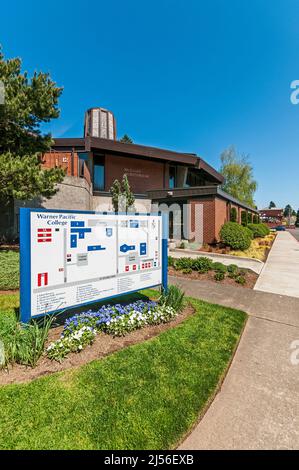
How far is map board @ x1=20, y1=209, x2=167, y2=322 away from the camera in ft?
11.0

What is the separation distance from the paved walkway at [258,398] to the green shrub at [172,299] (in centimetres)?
147

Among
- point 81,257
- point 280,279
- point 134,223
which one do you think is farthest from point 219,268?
point 81,257

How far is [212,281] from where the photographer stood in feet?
27.9

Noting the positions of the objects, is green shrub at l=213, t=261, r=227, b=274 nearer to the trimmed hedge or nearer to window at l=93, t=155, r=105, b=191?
the trimmed hedge

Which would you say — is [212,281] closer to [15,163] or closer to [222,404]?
[222,404]

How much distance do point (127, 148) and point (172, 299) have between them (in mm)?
15263

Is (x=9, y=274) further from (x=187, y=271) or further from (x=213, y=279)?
(x=213, y=279)

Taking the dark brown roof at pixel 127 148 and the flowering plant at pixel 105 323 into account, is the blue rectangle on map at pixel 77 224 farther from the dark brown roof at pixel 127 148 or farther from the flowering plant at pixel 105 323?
the dark brown roof at pixel 127 148

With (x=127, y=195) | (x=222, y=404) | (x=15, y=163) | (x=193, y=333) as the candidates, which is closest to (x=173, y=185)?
(x=127, y=195)

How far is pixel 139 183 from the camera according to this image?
20578 mm

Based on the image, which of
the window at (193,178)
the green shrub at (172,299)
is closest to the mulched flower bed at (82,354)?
the green shrub at (172,299)

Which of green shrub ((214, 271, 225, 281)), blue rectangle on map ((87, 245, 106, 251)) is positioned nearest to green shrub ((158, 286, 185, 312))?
blue rectangle on map ((87, 245, 106, 251))
